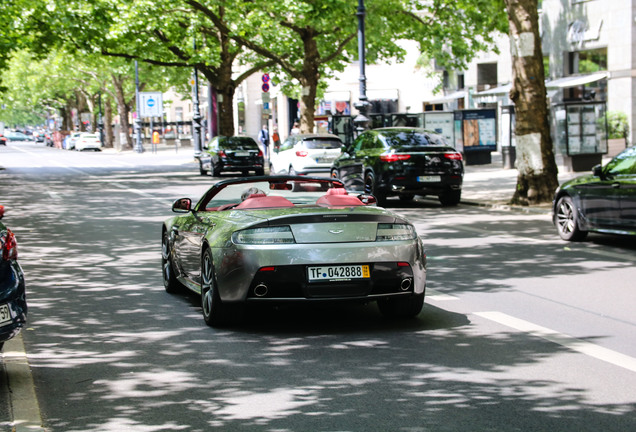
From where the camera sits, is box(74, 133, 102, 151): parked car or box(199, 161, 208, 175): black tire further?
box(74, 133, 102, 151): parked car

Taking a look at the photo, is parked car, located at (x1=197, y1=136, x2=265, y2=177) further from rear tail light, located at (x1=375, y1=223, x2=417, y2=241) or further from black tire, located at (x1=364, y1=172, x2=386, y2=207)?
rear tail light, located at (x1=375, y1=223, x2=417, y2=241)

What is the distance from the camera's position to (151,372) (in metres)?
6.32

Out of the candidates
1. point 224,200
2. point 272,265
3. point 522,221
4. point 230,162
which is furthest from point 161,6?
point 272,265

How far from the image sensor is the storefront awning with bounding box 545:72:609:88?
115 ft

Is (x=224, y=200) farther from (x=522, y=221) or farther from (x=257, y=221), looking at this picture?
(x=522, y=221)

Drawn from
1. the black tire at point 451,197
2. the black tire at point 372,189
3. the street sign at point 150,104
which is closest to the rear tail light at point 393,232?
the black tire at point 372,189

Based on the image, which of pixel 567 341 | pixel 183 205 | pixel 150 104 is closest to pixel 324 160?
pixel 183 205

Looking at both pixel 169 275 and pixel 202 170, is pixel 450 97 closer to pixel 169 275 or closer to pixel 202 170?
pixel 202 170

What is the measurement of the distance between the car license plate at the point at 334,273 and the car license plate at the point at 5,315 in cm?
223

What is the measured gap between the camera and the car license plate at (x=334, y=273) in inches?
285

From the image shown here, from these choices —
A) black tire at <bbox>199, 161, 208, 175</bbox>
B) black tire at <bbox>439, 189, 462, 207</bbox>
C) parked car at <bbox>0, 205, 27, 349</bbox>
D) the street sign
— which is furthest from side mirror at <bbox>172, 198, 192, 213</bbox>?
the street sign

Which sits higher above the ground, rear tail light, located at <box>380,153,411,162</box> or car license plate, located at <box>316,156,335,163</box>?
rear tail light, located at <box>380,153,411,162</box>

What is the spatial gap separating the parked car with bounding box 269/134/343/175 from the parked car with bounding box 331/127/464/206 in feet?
22.9

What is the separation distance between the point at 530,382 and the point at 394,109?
6084 cm
